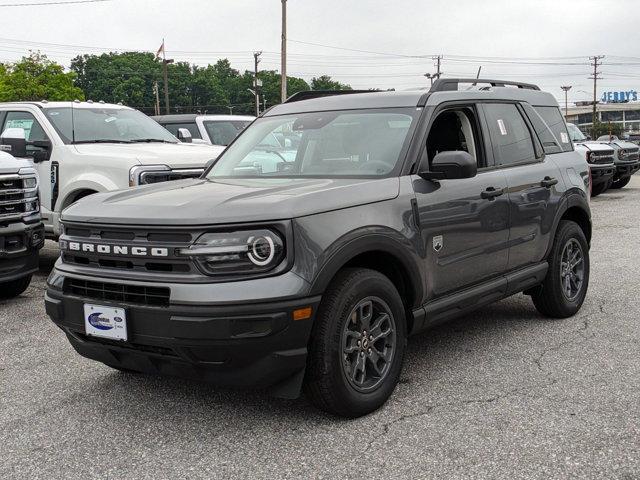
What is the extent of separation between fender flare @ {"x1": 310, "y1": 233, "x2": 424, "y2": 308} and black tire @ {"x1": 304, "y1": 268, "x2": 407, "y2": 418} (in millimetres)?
114

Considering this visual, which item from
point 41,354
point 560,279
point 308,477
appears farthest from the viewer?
point 560,279

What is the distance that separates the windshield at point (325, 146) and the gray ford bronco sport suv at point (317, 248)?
0.04 ft

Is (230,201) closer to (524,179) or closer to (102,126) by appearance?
(524,179)

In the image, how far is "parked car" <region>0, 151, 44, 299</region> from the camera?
21.0 ft

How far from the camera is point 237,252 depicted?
3404mm

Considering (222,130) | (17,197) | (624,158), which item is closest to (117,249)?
(17,197)

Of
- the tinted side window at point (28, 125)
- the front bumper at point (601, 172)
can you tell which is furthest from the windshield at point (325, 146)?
the front bumper at point (601, 172)

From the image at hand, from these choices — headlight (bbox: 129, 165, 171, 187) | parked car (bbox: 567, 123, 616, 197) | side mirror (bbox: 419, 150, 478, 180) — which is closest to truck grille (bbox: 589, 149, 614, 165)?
parked car (bbox: 567, 123, 616, 197)

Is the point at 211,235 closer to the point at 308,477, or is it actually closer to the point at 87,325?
the point at 87,325

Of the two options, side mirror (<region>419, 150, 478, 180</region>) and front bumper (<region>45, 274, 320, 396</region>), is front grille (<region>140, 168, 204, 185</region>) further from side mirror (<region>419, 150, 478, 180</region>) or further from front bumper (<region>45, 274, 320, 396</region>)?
front bumper (<region>45, 274, 320, 396</region>)

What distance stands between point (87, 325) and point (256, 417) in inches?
39.5

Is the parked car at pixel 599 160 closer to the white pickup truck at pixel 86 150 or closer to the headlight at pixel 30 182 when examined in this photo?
the white pickup truck at pixel 86 150

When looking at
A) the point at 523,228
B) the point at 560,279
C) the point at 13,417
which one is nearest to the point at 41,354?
the point at 13,417

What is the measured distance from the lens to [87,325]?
3.71 m
